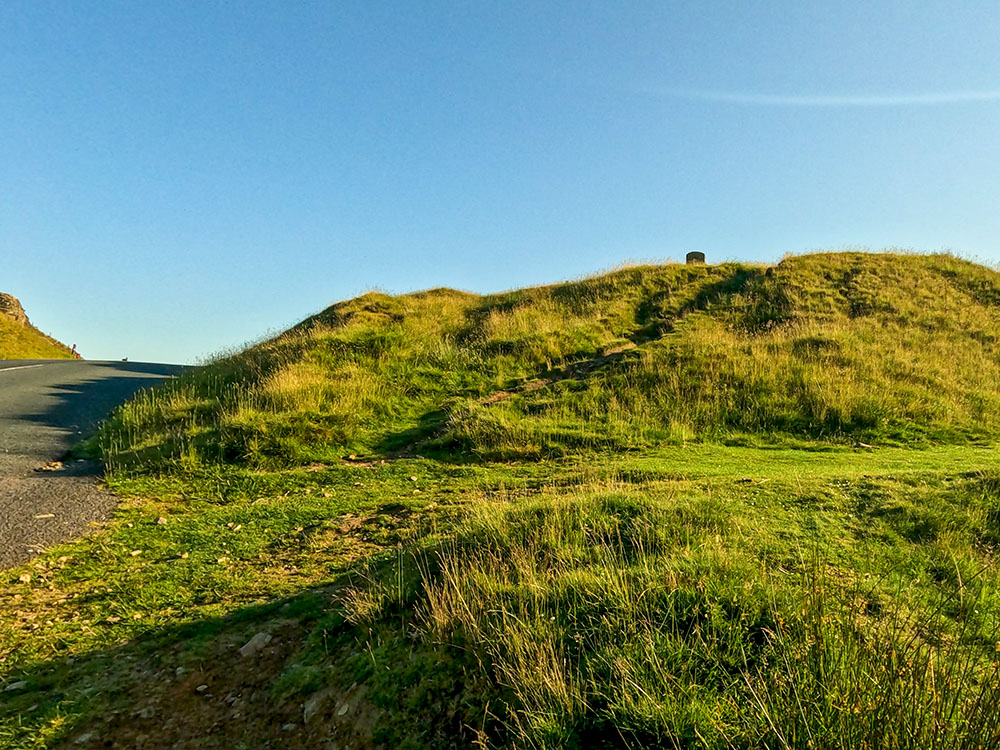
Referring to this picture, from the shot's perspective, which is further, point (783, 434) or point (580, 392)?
point (580, 392)

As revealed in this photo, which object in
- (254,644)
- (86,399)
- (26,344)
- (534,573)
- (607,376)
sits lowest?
(254,644)

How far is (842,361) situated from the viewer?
16.4 metres

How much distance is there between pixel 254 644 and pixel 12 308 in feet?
Answer: 180

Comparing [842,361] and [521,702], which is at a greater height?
[842,361]

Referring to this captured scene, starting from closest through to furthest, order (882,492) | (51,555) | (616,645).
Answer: (616,645)
(51,555)
(882,492)

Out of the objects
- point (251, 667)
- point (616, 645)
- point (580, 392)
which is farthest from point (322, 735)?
point (580, 392)

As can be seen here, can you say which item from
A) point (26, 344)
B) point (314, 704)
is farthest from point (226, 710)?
point (26, 344)

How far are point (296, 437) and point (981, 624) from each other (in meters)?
11.1

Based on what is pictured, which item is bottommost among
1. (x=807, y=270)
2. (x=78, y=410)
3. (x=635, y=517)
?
(x=635, y=517)

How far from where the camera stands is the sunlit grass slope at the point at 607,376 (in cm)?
1233

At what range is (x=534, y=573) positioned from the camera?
15.2ft

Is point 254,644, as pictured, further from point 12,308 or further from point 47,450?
point 12,308

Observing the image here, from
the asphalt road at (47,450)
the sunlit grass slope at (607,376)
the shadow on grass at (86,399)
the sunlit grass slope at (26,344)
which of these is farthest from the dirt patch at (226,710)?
the sunlit grass slope at (26,344)

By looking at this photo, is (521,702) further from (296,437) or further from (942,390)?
(942,390)
